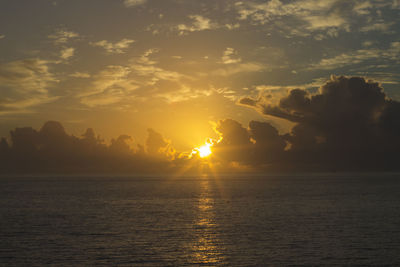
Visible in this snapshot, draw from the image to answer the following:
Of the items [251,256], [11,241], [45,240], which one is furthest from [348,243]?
[11,241]

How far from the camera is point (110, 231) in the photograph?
6319cm

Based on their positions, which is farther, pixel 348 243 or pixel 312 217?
pixel 312 217

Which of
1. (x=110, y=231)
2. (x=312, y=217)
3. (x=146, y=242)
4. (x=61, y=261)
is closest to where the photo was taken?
(x=61, y=261)

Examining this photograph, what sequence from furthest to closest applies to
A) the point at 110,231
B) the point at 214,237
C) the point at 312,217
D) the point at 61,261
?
the point at 312,217 < the point at 110,231 < the point at 214,237 < the point at 61,261

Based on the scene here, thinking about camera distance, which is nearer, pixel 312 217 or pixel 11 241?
pixel 11 241

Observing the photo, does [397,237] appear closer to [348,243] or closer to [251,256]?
[348,243]

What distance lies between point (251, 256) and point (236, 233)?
54.1ft

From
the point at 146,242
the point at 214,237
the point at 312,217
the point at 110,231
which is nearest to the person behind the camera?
the point at 146,242

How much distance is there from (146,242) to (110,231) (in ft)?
41.1

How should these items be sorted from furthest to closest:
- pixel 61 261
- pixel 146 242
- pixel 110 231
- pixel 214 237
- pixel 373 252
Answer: pixel 110 231 < pixel 214 237 < pixel 146 242 < pixel 373 252 < pixel 61 261

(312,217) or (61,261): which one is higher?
(61,261)

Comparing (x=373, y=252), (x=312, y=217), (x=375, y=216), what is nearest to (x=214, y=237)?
(x=373, y=252)

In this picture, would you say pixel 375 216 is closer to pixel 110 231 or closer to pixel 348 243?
pixel 348 243

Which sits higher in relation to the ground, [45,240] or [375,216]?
[45,240]
